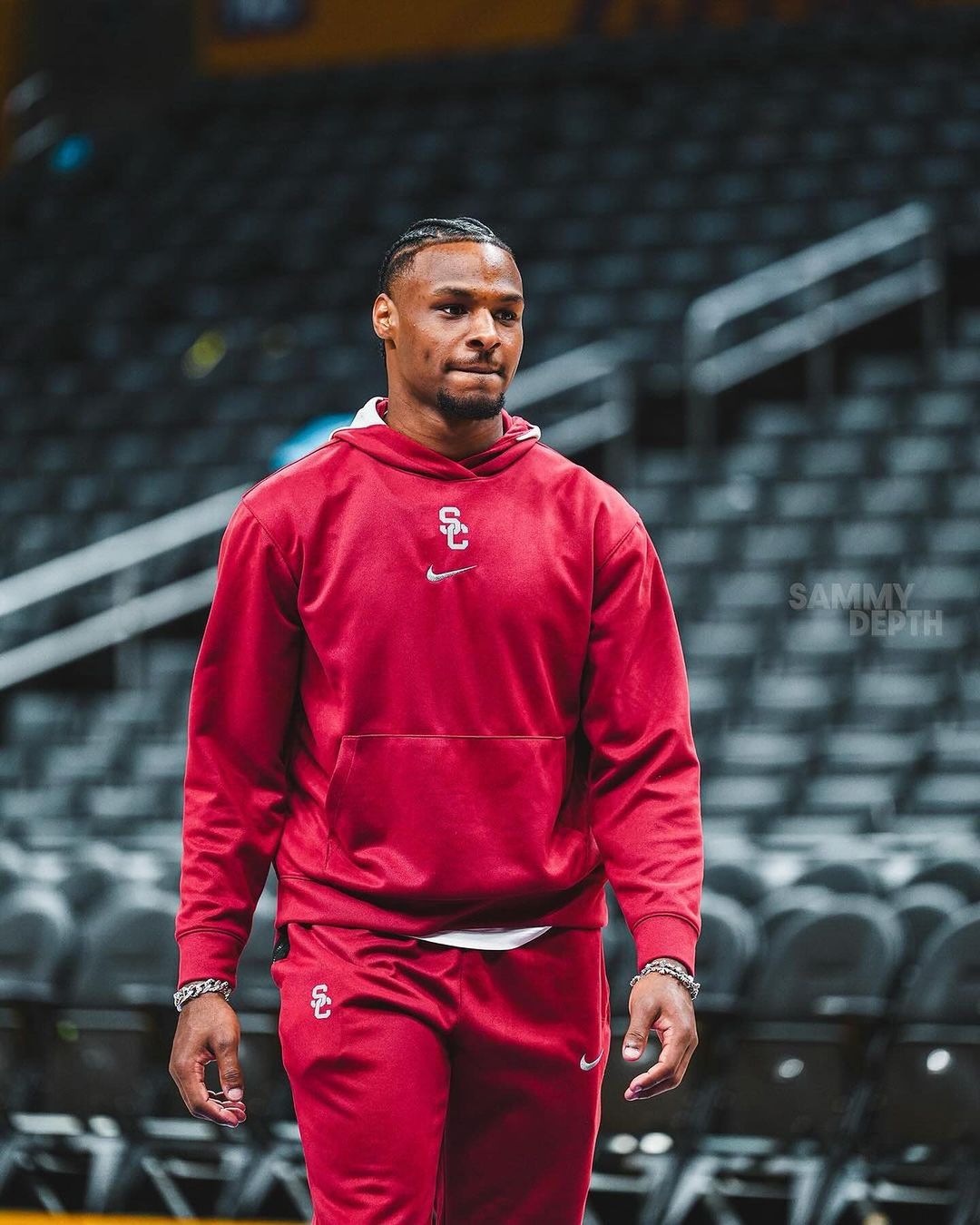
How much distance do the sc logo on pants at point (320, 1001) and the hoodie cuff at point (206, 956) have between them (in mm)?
131

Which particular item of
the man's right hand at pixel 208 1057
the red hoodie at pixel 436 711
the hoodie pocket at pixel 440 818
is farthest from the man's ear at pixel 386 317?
the man's right hand at pixel 208 1057

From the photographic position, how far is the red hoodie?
2.31m

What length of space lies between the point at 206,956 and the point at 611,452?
24.6 feet

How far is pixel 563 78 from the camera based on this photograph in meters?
13.1

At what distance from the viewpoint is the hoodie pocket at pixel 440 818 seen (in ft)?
7.52

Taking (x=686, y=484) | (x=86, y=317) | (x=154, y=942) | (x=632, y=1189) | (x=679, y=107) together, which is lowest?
(x=632, y=1189)

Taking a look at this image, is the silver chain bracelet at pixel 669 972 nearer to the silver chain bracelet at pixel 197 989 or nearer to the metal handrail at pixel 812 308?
the silver chain bracelet at pixel 197 989

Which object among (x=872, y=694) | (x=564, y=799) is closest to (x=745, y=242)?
(x=872, y=694)

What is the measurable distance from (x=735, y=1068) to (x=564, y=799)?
256cm

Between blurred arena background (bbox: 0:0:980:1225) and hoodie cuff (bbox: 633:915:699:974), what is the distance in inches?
11.7

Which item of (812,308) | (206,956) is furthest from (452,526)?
(812,308)

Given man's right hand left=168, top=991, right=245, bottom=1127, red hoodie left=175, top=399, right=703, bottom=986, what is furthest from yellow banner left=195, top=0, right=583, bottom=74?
man's right hand left=168, top=991, right=245, bottom=1127

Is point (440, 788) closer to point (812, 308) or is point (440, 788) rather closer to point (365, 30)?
point (812, 308)

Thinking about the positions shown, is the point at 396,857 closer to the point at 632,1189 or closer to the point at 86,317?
the point at 632,1189
